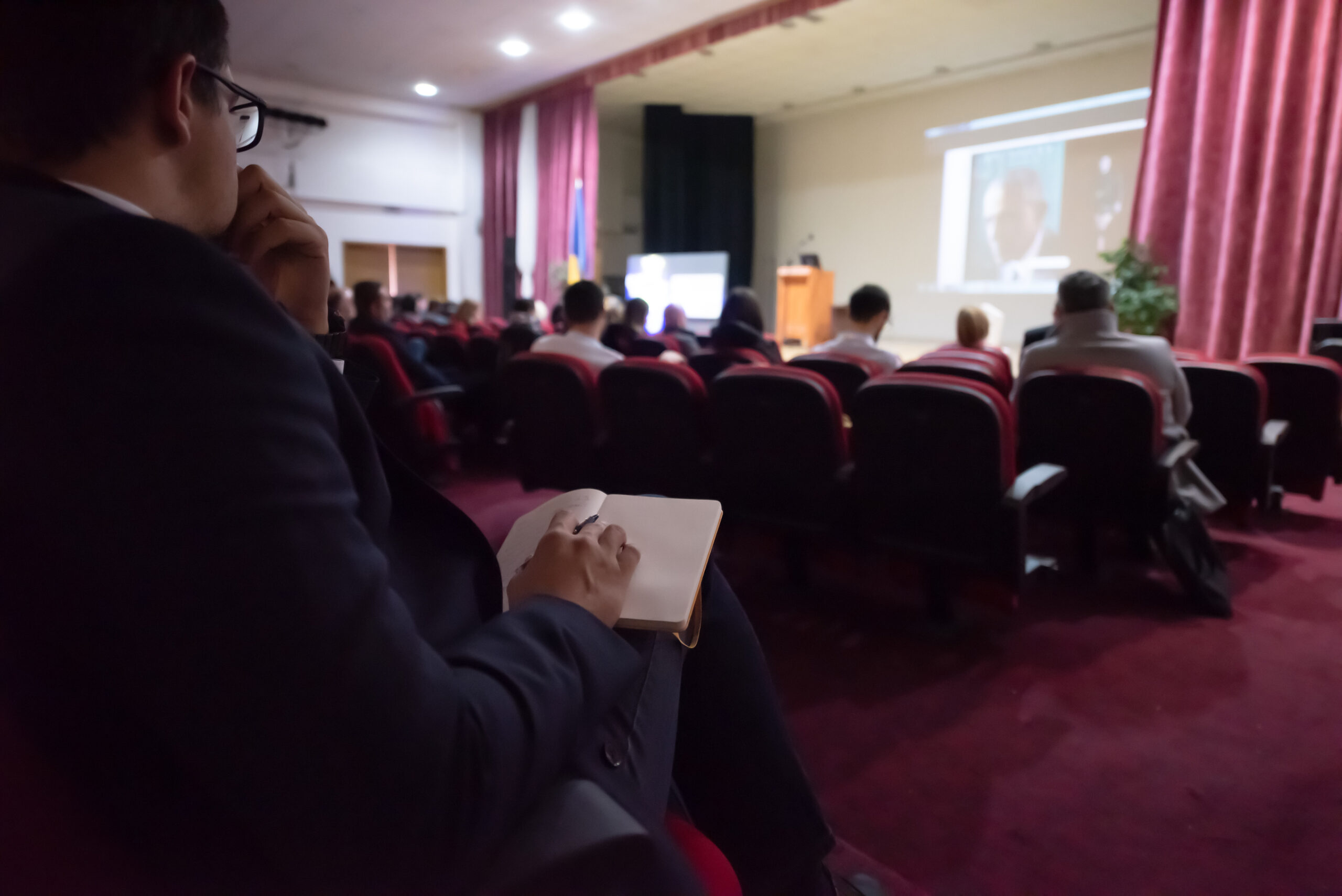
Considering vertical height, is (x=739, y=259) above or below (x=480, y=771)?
above

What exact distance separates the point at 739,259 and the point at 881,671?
1055cm

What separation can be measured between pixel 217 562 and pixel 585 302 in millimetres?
3342

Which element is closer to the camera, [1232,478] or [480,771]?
[480,771]

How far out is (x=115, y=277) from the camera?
462 millimetres

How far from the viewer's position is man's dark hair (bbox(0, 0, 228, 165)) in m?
0.52

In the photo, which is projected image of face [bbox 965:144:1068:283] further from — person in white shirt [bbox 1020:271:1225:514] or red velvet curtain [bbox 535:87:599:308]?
person in white shirt [bbox 1020:271:1225:514]

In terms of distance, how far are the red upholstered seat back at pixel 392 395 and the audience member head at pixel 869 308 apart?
2099 mm

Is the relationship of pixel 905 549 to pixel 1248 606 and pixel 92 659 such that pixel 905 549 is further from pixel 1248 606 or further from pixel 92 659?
pixel 92 659

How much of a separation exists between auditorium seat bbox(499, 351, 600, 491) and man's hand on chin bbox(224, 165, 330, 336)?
208 cm

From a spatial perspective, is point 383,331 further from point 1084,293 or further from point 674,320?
point 1084,293

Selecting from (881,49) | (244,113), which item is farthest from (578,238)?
(244,113)

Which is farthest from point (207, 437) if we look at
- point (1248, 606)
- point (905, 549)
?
point (1248, 606)

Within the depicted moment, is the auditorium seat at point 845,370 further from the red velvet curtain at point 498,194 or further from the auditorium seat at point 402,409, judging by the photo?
the red velvet curtain at point 498,194

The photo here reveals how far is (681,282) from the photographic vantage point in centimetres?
1179
